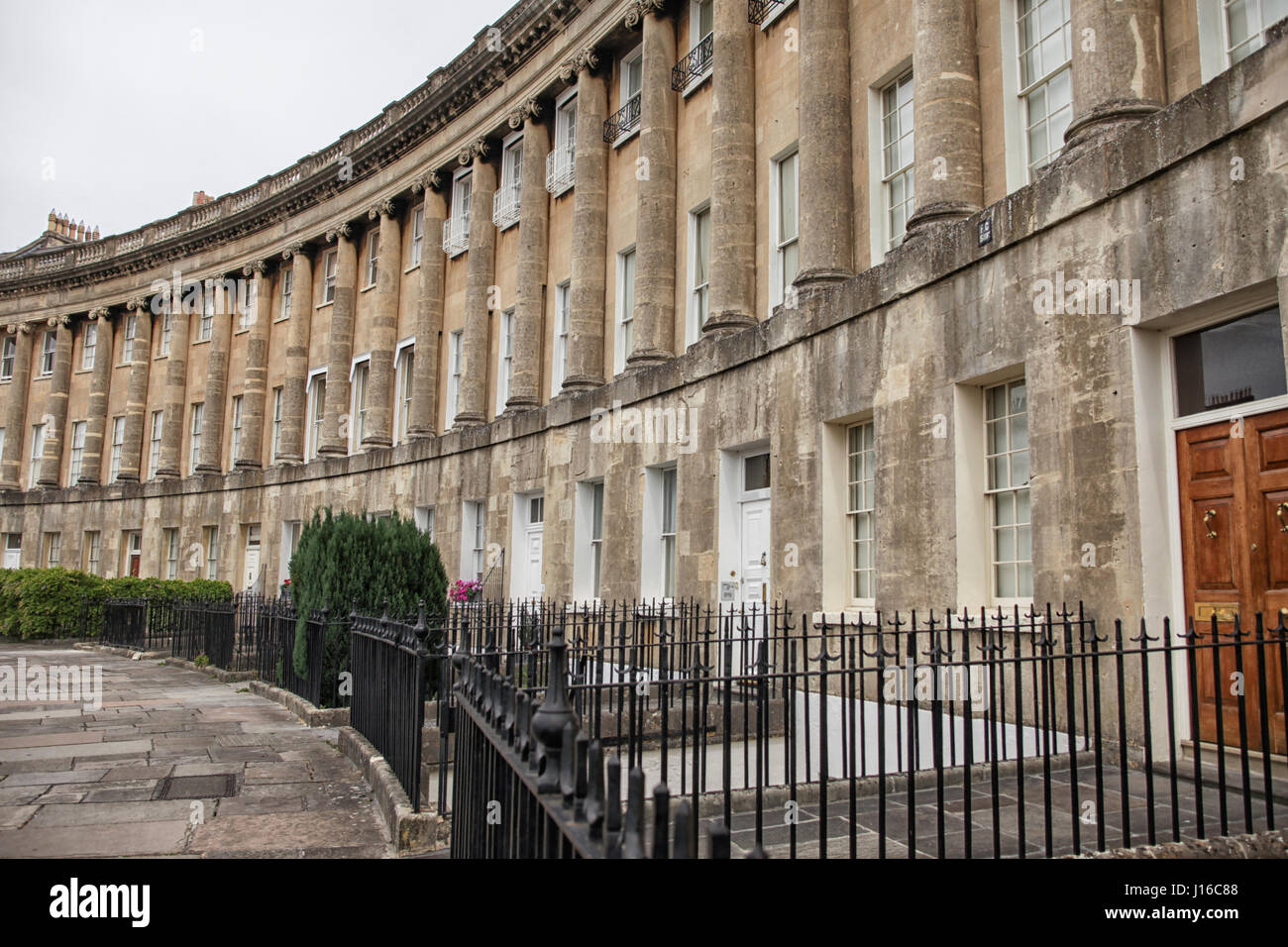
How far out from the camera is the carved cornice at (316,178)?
65.1ft

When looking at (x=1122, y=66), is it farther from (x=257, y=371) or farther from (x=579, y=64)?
(x=257, y=371)

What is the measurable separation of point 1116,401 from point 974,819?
360cm

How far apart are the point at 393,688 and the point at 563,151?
14549 mm

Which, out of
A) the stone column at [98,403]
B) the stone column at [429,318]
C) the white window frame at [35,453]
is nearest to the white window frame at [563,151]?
the stone column at [429,318]

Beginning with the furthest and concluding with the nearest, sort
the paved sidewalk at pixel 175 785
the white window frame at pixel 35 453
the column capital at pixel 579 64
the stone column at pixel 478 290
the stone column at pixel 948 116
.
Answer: the white window frame at pixel 35 453, the stone column at pixel 478 290, the column capital at pixel 579 64, the stone column at pixel 948 116, the paved sidewalk at pixel 175 785

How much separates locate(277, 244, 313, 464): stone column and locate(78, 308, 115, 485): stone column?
36.2 feet

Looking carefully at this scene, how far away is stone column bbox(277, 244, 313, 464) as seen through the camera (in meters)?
27.2

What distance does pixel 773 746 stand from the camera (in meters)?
8.21

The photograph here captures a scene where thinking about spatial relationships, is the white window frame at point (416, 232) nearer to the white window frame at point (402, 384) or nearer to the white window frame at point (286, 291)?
the white window frame at point (402, 384)

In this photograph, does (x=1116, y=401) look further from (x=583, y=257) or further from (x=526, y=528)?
(x=526, y=528)

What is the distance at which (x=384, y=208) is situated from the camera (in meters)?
24.8

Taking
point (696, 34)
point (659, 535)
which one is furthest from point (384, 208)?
point (659, 535)

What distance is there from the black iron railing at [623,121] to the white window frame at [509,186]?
351 centimetres

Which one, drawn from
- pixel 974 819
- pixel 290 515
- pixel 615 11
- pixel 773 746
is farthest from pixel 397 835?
pixel 290 515
